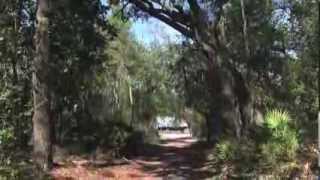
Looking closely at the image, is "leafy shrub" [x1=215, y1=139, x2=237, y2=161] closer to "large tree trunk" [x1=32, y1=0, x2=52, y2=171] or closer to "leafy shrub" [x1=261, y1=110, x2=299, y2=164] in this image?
"leafy shrub" [x1=261, y1=110, x2=299, y2=164]

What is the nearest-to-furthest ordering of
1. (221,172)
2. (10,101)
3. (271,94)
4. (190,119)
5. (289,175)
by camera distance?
1. (289,175)
2. (221,172)
3. (10,101)
4. (271,94)
5. (190,119)

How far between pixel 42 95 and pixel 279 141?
6.62 metres

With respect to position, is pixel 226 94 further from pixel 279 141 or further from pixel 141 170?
pixel 279 141

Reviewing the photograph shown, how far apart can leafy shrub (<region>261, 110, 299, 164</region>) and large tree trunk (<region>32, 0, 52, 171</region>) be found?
592 centimetres

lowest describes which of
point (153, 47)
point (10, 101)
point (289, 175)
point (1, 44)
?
point (289, 175)

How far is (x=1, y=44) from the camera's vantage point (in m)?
21.4

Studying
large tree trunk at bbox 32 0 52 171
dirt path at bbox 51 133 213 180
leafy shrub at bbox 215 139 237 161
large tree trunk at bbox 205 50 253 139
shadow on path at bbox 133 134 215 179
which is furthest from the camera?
large tree trunk at bbox 205 50 253 139

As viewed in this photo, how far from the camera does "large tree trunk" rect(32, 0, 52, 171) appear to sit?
18891 mm

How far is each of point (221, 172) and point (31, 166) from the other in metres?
4.69

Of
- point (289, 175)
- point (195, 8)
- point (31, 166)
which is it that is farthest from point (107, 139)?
point (289, 175)

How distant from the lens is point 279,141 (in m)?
16.6

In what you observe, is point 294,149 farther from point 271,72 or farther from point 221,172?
point 271,72

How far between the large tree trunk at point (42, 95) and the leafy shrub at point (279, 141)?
5.92m

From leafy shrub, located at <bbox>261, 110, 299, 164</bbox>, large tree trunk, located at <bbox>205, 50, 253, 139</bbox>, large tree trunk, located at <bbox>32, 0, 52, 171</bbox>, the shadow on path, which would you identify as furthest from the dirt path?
leafy shrub, located at <bbox>261, 110, 299, 164</bbox>
